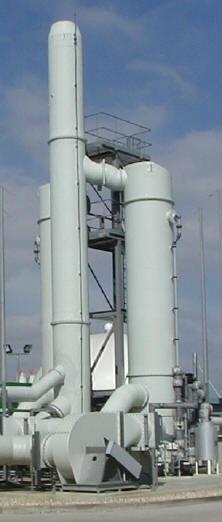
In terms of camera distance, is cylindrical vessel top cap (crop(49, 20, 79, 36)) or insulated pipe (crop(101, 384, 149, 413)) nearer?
insulated pipe (crop(101, 384, 149, 413))

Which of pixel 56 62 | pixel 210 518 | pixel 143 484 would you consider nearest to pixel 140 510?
pixel 210 518

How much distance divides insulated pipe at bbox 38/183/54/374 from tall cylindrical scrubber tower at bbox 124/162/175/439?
4.84m

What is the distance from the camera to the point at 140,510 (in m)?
22.6

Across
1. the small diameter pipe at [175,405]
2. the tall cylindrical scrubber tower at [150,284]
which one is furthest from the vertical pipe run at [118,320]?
the small diameter pipe at [175,405]

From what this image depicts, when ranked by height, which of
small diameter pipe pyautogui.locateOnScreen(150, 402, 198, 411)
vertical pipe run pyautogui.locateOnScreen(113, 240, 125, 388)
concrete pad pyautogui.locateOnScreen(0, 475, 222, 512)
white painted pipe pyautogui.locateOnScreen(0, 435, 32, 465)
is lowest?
concrete pad pyautogui.locateOnScreen(0, 475, 222, 512)

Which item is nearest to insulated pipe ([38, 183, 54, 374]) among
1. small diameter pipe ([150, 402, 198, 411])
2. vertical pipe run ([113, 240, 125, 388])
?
vertical pipe run ([113, 240, 125, 388])

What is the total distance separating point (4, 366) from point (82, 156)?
31.2 ft

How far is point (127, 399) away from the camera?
32.6m

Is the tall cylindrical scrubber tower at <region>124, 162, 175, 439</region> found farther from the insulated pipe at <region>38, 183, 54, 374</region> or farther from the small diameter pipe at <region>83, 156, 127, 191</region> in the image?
the insulated pipe at <region>38, 183, 54, 374</region>

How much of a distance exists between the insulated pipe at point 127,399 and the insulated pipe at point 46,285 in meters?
7.24

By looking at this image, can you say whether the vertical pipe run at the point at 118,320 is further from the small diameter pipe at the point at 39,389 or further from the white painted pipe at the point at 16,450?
the white painted pipe at the point at 16,450

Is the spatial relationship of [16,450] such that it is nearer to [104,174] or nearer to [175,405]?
[175,405]

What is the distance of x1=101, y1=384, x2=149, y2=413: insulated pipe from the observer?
31.9 meters

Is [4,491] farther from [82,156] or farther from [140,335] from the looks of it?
[82,156]
